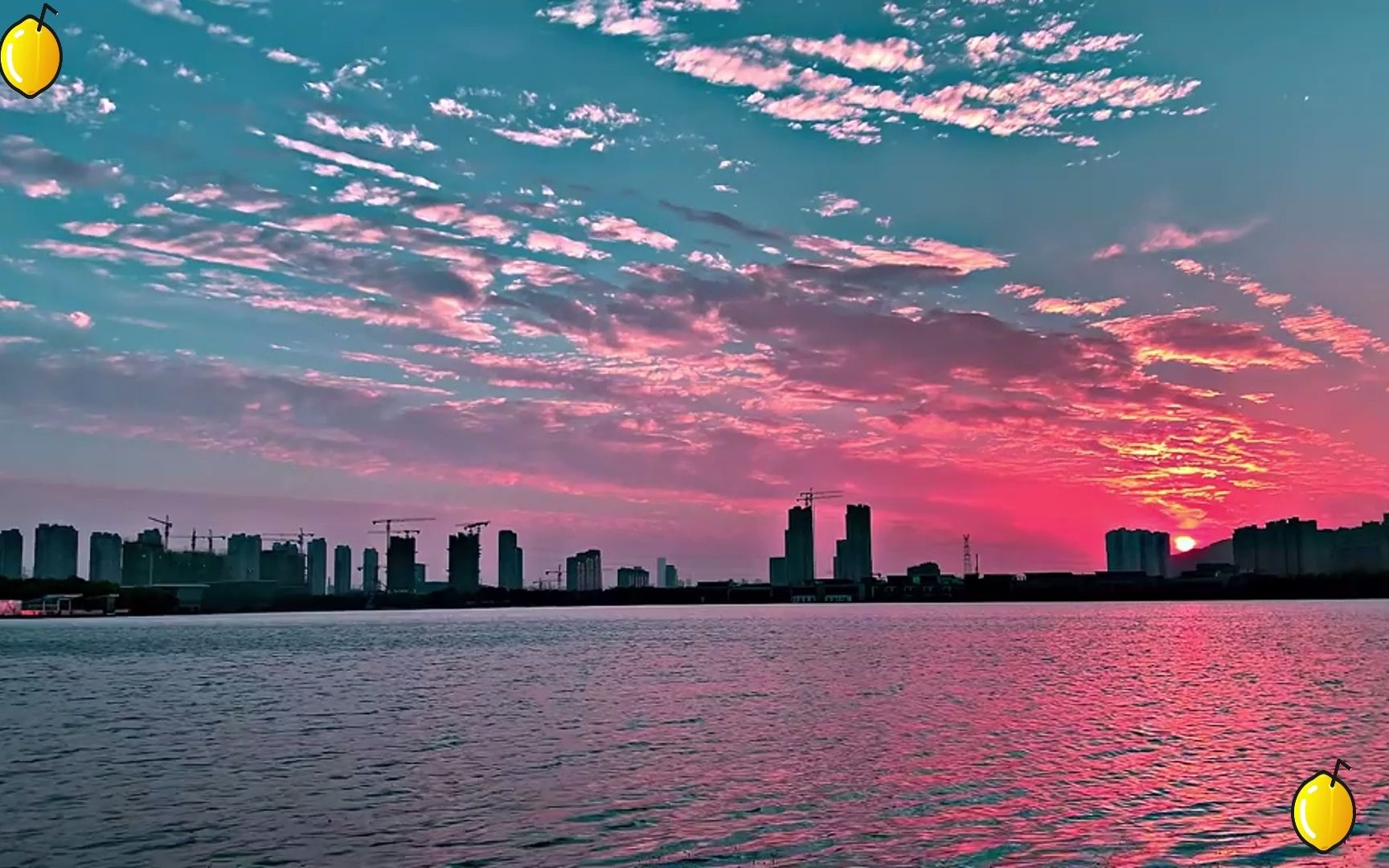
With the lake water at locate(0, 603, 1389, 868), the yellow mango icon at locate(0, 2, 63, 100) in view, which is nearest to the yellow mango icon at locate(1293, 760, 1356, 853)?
the lake water at locate(0, 603, 1389, 868)

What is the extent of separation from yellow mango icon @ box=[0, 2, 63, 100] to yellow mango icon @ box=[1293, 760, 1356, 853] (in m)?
19.7

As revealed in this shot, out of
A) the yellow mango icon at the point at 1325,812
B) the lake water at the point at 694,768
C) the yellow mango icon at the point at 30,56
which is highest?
the yellow mango icon at the point at 30,56

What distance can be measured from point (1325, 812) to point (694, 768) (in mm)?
36566

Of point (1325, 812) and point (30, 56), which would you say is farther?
point (1325, 812)

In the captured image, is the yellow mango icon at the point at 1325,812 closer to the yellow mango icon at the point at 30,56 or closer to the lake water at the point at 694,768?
the lake water at the point at 694,768

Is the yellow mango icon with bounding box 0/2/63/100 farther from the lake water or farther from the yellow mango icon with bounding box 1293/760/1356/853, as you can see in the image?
the lake water

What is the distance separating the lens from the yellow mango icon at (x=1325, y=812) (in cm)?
1758

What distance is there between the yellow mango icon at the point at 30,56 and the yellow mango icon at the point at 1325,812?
19702 millimetres

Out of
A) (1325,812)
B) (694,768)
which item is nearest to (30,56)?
(1325,812)

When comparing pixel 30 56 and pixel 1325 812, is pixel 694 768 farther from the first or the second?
pixel 30 56

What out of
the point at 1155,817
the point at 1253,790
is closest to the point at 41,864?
the point at 1155,817

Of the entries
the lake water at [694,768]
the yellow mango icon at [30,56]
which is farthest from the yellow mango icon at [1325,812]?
the yellow mango icon at [30,56]

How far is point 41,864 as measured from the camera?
34.8m

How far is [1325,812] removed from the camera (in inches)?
694
